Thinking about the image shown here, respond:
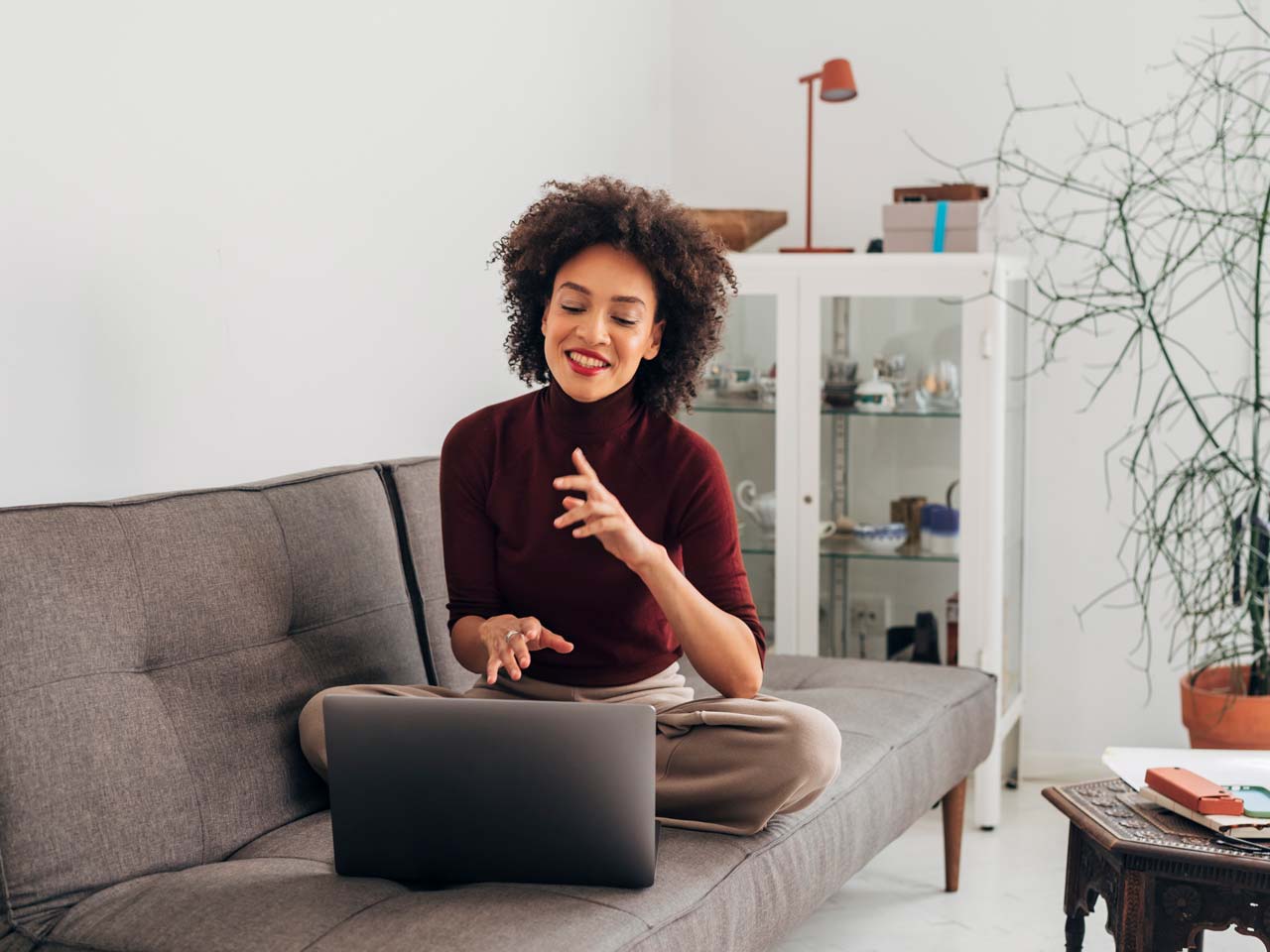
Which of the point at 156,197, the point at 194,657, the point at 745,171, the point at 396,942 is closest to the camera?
the point at 396,942

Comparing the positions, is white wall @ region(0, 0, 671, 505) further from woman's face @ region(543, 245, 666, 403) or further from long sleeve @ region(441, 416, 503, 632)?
woman's face @ region(543, 245, 666, 403)

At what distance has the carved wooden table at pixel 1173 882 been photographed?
5.49 feet

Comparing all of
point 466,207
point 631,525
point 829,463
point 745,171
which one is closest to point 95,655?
point 631,525

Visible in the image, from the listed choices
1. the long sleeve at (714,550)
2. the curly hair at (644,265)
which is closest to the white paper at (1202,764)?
the long sleeve at (714,550)

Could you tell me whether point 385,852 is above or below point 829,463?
below

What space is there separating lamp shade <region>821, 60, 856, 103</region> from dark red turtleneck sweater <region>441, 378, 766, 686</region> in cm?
158

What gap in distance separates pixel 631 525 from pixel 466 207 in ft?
4.89

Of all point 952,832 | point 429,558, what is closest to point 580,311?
point 429,558

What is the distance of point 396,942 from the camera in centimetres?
135

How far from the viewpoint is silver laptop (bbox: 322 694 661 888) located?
4.77 ft

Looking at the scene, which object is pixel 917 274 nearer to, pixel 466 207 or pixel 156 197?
pixel 466 207

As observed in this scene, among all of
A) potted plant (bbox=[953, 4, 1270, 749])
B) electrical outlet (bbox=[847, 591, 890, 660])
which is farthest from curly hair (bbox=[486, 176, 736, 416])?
potted plant (bbox=[953, 4, 1270, 749])

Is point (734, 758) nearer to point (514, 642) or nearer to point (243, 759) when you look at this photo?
point (514, 642)

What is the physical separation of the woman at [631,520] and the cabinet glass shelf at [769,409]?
119cm
